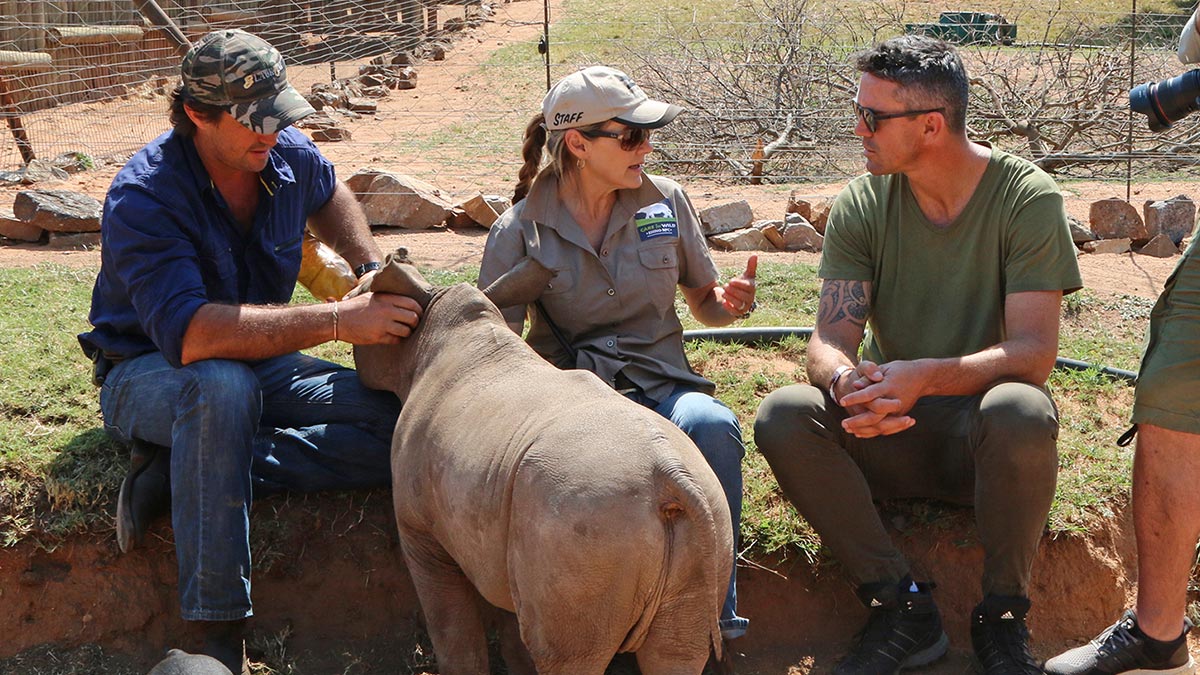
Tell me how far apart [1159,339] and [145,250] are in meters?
3.32

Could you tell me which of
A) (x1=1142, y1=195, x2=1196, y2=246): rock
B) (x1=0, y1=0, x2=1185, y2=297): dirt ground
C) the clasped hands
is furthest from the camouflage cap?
(x1=1142, y1=195, x2=1196, y2=246): rock

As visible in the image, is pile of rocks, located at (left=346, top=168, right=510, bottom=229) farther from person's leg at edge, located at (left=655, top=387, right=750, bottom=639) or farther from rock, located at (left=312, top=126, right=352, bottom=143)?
person's leg at edge, located at (left=655, top=387, right=750, bottom=639)

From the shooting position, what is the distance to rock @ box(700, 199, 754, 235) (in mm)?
8711

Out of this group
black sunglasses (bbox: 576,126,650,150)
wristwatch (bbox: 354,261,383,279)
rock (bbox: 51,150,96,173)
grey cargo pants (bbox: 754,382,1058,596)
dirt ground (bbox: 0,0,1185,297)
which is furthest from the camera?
rock (bbox: 51,150,96,173)

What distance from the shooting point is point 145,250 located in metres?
4.07

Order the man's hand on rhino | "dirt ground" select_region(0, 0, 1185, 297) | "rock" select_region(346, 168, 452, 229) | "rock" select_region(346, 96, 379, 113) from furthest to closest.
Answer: "rock" select_region(346, 96, 379, 113), "rock" select_region(346, 168, 452, 229), "dirt ground" select_region(0, 0, 1185, 297), the man's hand on rhino

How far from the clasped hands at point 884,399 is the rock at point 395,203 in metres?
5.66

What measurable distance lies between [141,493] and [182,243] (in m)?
0.88

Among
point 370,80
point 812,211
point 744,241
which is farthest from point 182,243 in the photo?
point 370,80

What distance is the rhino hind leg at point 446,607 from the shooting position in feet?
12.4

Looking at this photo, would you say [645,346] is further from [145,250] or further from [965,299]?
[145,250]

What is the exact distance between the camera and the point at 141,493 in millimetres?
4238

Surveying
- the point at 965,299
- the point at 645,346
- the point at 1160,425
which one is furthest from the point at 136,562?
the point at 1160,425

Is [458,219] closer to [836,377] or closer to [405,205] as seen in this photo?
[405,205]
